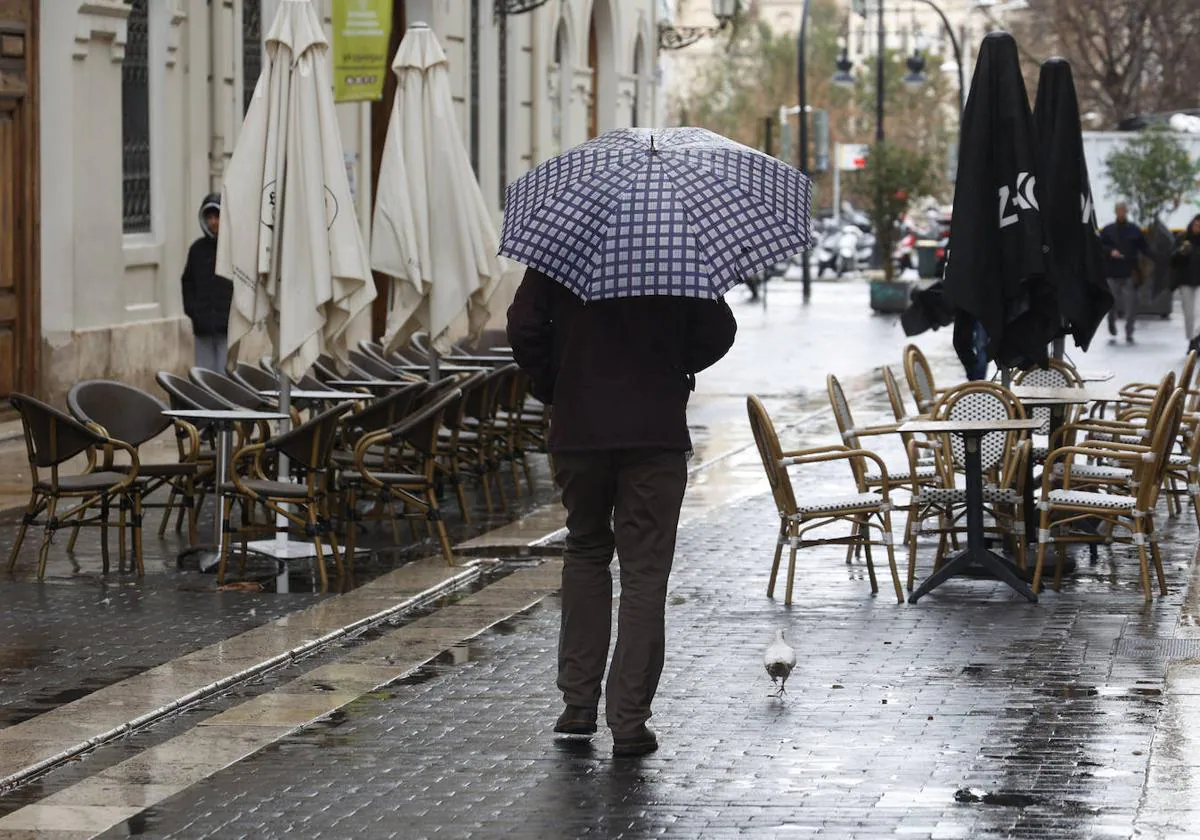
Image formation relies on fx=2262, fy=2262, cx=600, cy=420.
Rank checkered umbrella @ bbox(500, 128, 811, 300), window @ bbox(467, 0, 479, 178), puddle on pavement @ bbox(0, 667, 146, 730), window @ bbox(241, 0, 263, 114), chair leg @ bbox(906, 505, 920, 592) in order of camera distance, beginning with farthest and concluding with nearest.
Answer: window @ bbox(467, 0, 479, 178), window @ bbox(241, 0, 263, 114), chair leg @ bbox(906, 505, 920, 592), puddle on pavement @ bbox(0, 667, 146, 730), checkered umbrella @ bbox(500, 128, 811, 300)

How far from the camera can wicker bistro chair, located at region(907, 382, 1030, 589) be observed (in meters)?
10.6

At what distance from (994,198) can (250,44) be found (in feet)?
41.0

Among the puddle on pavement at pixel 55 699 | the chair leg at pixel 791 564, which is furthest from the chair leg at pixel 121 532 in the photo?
the chair leg at pixel 791 564

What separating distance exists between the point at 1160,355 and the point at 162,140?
43.1 feet

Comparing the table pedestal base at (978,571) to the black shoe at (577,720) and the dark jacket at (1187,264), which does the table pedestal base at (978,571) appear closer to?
the black shoe at (577,720)

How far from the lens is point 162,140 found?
1997 centimetres

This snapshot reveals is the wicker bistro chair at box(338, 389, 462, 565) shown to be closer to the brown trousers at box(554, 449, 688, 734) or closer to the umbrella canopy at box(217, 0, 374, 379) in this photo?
the umbrella canopy at box(217, 0, 374, 379)

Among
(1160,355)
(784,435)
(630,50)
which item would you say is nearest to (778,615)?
(784,435)

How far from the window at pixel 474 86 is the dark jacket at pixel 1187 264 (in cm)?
882

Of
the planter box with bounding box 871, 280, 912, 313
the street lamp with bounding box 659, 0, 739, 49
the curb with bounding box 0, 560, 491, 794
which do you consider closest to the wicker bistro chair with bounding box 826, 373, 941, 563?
the curb with bounding box 0, 560, 491, 794

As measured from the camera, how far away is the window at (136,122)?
19.5m

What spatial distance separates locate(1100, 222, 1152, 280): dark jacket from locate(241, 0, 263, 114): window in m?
13.7

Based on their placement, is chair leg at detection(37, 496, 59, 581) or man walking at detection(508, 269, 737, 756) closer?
man walking at detection(508, 269, 737, 756)

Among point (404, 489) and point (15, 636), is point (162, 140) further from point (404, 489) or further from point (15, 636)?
point (15, 636)
